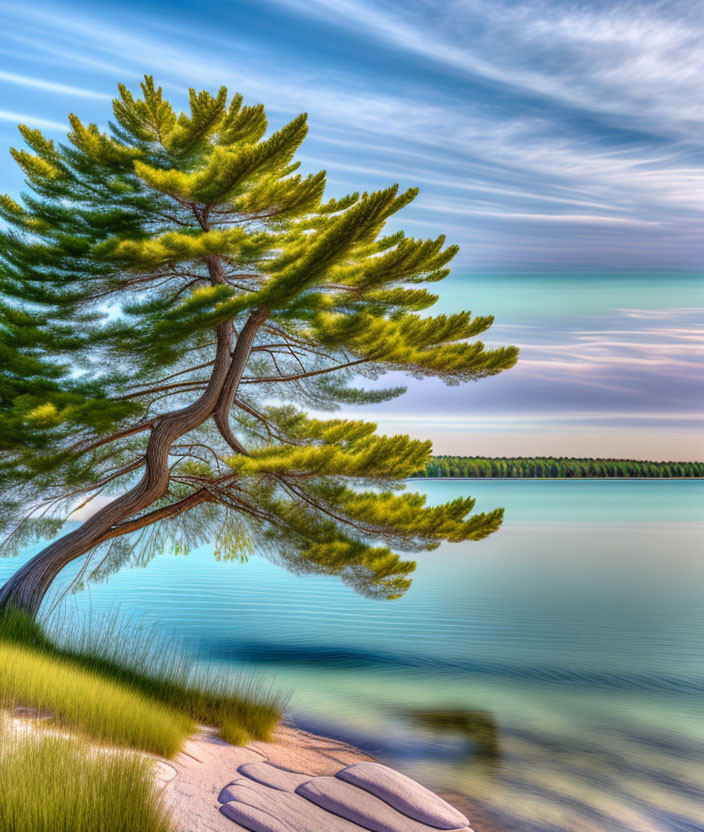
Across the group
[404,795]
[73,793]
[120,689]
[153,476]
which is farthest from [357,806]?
[153,476]

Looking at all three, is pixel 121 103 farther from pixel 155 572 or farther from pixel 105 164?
pixel 155 572

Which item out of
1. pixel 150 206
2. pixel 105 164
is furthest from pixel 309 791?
pixel 105 164

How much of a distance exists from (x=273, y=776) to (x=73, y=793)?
1.94m

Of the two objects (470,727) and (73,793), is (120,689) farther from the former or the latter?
(470,727)

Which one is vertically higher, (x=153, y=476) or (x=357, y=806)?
(x=153, y=476)

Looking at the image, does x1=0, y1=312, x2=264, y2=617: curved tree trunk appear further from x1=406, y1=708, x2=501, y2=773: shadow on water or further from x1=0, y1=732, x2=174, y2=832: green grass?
x1=0, y1=732, x2=174, y2=832: green grass

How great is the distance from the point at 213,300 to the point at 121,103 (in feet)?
9.88

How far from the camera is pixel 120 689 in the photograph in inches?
242

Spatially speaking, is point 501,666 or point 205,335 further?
point 501,666

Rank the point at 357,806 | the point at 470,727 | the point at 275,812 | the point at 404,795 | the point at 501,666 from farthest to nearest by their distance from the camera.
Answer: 1. the point at 501,666
2. the point at 470,727
3. the point at 404,795
4. the point at 357,806
5. the point at 275,812

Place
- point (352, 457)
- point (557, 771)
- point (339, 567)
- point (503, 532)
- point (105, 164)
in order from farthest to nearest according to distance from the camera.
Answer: point (503, 532) → point (105, 164) → point (339, 567) → point (352, 457) → point (557, 771)

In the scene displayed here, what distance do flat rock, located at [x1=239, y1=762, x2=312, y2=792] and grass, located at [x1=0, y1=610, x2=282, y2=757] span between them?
549 millimetres

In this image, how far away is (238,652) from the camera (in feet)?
42.1

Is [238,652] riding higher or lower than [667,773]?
lower
